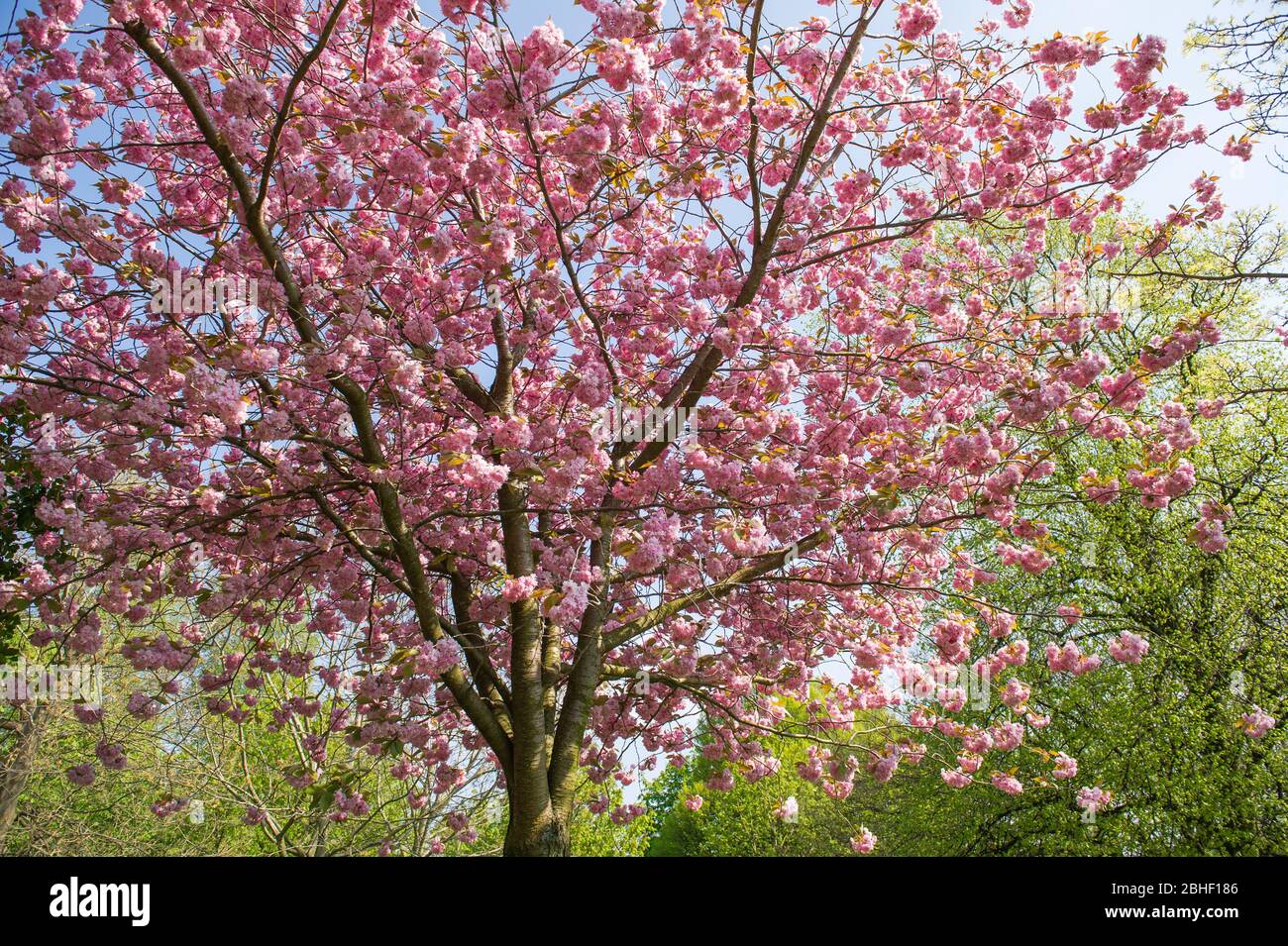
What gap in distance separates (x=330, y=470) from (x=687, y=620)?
2.88m

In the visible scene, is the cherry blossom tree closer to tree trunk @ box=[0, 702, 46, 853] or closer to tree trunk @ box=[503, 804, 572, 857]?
tree trunk @ box=[503, 804, 572, 857]

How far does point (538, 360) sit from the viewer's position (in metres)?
6.49

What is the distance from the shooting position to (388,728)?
4812 mm

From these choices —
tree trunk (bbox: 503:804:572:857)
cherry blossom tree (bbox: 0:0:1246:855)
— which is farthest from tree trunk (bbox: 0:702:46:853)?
tree trunk (bbox: 503:804:572:857)

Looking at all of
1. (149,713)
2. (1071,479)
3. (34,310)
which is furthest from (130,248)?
(1071,479)

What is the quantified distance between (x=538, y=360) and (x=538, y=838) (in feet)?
11.7

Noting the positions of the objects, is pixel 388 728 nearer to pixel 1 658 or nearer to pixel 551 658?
pixel 551 658

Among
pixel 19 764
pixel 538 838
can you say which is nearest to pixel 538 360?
pixel 538 838

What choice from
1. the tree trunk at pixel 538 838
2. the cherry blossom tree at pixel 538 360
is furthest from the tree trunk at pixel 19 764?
the tree trunk at pixel 538 838

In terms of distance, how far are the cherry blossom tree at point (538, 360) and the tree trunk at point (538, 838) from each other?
0.03 m

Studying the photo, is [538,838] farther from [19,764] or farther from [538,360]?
[19,764]

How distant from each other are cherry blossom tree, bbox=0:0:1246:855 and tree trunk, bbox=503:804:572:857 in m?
0.03

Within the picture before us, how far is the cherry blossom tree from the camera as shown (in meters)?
4.41

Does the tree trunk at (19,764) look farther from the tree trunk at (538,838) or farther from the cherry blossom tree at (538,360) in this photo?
the tree trunk at (538,838)
